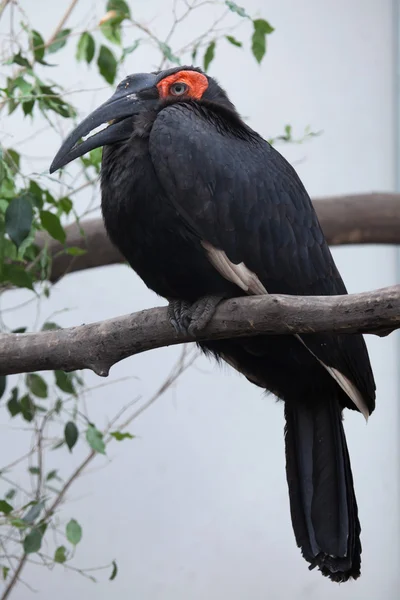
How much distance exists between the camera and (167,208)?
1.35 m

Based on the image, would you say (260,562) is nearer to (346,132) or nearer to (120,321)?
(346,132)

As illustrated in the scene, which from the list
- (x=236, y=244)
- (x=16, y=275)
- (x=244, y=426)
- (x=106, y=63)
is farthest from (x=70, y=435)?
(x=244, y=426)

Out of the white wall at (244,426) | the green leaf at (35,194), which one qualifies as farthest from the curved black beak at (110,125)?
the white wall at (244,426)

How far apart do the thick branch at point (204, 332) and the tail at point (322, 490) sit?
12.9 inches

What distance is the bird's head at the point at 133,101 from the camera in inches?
56.4

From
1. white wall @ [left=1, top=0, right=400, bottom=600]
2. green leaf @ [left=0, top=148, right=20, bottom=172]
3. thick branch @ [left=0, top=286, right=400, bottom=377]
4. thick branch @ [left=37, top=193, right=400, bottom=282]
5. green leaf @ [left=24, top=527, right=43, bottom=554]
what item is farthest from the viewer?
white wall @ [left=1, top=0, right=400, bottom=600]

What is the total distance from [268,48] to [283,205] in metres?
1.51

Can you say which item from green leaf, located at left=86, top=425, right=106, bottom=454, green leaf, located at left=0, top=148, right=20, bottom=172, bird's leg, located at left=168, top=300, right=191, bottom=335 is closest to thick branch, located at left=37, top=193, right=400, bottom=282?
green leaf, located at left=0, top=148, right=20, bottom=172

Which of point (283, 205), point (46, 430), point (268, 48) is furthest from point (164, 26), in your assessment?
point (283, 205)

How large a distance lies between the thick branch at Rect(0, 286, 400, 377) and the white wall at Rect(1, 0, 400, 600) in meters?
1.24

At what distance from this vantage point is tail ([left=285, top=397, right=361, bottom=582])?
4.93ft

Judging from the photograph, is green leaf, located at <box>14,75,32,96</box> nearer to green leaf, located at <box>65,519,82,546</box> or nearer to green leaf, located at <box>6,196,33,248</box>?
green leaf, located at <box>6,196,33,248</box>

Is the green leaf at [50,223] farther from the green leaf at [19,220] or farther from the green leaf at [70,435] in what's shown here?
the green leaf at [70,435]

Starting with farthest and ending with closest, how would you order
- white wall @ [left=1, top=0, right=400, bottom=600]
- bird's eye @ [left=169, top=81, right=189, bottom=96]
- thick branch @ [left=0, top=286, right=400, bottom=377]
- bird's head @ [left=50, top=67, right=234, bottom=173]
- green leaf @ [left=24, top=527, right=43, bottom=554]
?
white wall @ [left=1, top=0, right=400, bottom=600] → green leaf @ [left=24, top=527, right=43, bottom=554] → bird's eye @ [left=169, top=81, right=189, bottom=96] → bird's head @ [left=50, top=67, right=234, bottom=173] → thick branch @ [left=0, top=286, right=400, bottom=377]
